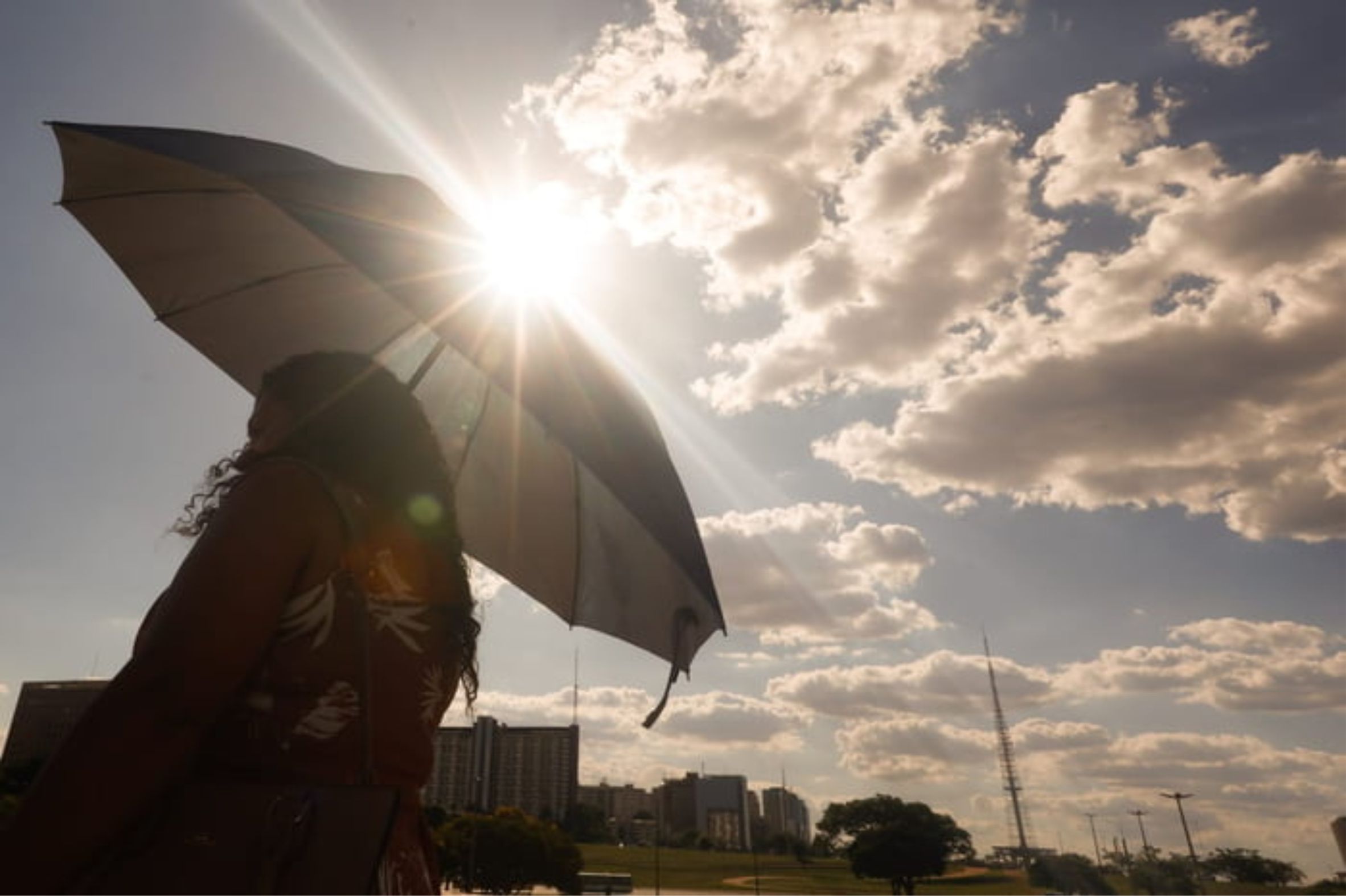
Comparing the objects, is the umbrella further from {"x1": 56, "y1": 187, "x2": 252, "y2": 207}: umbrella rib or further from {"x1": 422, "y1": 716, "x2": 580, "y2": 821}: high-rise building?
{"x1": 422, "y1": 716, "x2": 580, "y2": 821}: high-rise building

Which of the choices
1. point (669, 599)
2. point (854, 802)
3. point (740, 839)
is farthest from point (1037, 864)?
point (669, 599)

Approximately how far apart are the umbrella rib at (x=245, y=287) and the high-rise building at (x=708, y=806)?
616ft

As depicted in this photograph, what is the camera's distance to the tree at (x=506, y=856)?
50.6 meters

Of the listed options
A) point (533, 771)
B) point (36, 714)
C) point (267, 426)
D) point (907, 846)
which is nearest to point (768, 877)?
point (907, 846)

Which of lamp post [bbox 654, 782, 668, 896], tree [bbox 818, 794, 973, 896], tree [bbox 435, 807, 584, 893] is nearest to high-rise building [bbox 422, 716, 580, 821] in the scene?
lamp post [bbox 654, 782, 668, 896]

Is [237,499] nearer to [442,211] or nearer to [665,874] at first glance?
[442,211]

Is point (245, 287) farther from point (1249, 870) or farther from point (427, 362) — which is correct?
point (1249, 870)

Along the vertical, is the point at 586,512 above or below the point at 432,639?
above

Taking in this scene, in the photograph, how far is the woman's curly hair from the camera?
1.72m

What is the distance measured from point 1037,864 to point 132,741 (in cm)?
15374

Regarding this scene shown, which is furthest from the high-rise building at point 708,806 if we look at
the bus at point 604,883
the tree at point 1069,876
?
the bus at point 604,883

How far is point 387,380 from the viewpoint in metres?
1.97

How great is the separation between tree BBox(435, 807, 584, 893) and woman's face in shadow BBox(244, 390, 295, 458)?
56.4m

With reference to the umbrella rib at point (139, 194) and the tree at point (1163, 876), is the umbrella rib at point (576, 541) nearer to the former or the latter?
the umbrella rib at point (139, 194)
